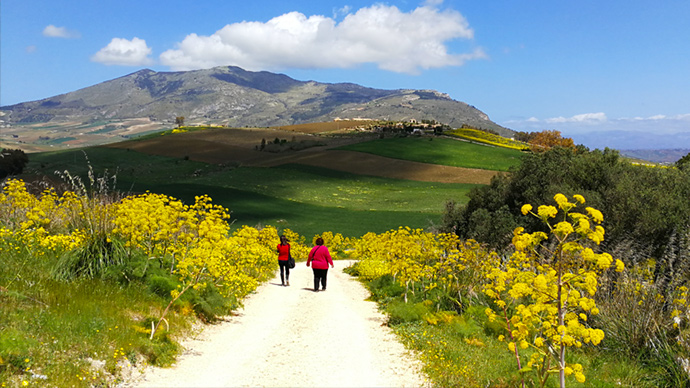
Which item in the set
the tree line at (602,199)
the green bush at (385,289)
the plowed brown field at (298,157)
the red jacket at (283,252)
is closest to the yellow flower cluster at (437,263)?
the green bush at (385,289)

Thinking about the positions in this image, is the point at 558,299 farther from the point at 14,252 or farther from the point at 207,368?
the point at 14,252

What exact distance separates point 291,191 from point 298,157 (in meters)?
24.3

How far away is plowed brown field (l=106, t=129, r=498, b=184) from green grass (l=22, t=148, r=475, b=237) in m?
3.63

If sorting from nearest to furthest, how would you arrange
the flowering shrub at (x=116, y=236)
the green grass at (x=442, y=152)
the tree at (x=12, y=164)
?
the flowering shrub at (x=116, y=236), the tree at (x=12, y=164), the green grass at (x=442, y=152)

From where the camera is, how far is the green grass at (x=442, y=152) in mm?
82875

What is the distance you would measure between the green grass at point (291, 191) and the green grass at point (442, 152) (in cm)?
1471

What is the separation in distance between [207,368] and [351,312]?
6309mm

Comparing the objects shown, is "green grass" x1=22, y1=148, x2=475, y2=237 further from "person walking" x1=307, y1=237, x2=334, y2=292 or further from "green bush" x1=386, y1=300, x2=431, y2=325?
"green bush" x1=386, y1=300, x2=431, y2=325

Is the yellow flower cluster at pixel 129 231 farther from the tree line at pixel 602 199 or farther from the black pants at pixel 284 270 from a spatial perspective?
the tree line at pixel 602 199

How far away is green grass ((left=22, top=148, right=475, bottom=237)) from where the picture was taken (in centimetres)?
4556

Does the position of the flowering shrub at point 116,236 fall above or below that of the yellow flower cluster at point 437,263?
above

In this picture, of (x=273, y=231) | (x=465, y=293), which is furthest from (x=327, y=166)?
(x=465, y=293)

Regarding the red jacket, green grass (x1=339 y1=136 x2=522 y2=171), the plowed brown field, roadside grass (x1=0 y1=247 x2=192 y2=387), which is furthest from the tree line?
green grass (x1=339 y1=136 x2=522 y2=171)

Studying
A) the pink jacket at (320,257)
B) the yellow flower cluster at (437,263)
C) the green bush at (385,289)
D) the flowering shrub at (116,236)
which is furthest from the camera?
the pink jacket at (320,257)
